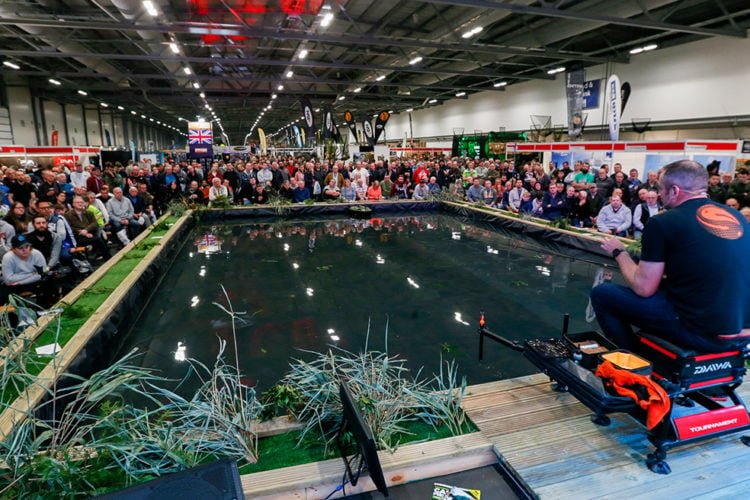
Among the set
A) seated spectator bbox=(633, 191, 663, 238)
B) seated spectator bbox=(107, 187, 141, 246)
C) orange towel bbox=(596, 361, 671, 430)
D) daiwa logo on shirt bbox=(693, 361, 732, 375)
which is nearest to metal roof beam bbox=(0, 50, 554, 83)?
seated spectator bbox=(107, 187, 141, 246)

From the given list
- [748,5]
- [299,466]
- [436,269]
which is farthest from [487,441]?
[748,5]

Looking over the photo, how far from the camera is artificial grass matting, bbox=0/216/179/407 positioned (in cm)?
266

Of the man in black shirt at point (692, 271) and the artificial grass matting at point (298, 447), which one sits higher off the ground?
the man in black shirt at point (692, 271)

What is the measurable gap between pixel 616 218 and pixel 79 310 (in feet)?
26.4

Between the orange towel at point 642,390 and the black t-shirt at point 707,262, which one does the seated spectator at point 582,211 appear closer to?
the black t-shirt at point 707,262

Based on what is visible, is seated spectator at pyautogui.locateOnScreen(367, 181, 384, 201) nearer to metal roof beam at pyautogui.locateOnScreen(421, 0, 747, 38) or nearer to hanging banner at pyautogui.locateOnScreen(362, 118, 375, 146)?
metal roof beam at pyautogui.locateOnScreen(421, 0, 747, 38)

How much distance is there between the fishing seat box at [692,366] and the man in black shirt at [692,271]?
54mm

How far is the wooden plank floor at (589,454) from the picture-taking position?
6.07 feet

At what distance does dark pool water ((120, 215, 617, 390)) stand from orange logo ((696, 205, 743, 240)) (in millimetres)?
1978

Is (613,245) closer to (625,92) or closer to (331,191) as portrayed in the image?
(331,191)

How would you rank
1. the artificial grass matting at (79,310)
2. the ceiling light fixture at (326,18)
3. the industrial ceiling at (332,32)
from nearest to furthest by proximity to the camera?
the artificial grass matting at (79,310) → the industrial ceiling at (332,32) → the ceiling light fixture at (326,18)

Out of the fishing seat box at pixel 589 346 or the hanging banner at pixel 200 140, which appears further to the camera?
the hanging banner at pixel 200 140

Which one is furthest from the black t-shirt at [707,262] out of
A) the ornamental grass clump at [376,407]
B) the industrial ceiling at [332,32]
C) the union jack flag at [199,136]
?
the union jack flag at [199,136]

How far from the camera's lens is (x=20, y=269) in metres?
4.53
